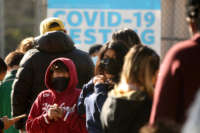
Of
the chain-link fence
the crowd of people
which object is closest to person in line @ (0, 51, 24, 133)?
the crowd of people

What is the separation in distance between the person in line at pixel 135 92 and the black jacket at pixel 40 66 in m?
1.66

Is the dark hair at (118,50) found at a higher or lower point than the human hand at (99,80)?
higher

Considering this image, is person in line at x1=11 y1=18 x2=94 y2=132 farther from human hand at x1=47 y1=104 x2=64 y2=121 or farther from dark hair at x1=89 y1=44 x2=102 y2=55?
dark hair at x1=89 y1=44 x2=102 y2=55

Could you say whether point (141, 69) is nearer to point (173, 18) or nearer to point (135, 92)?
point (135, 92)

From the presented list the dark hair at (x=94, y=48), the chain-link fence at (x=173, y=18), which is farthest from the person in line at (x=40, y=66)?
the chain-link fence at (x=173, y=18)

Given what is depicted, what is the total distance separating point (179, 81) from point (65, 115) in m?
1.83

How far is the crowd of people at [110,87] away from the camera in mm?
2537

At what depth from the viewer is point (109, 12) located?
25.7ft

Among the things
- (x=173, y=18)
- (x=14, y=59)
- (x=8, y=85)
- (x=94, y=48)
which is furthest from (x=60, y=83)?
(x=173, y=18)

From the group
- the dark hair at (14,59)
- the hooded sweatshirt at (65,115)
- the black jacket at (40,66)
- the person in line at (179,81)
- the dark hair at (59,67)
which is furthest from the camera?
the dark hair at (14,59)

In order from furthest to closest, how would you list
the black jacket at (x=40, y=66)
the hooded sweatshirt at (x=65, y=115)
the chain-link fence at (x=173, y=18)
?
the chain-link fence at (x=173, y=18)
the black jacket at (x=40, y=66)
the hooded sweatshirt at (x=65, y=115)

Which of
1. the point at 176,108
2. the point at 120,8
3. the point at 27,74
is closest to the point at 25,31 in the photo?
the point at 120,8

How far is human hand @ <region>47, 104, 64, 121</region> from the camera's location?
4125 millimetres

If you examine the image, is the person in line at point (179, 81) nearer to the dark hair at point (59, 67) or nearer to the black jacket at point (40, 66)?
the dark hair at point (59, 67)
